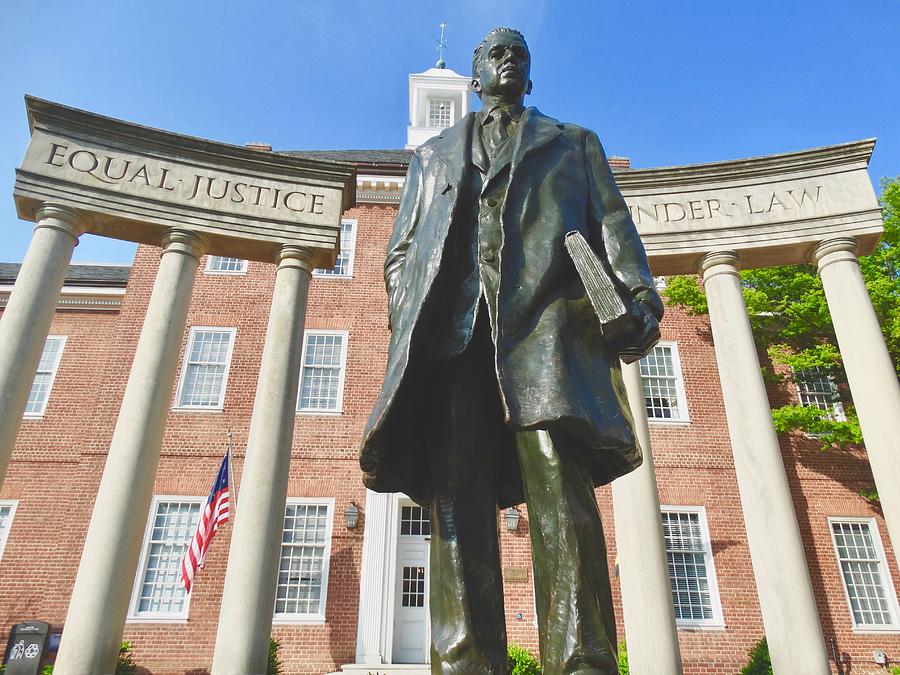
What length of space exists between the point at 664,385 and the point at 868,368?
8.93m

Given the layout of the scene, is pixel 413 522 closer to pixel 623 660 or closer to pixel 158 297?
pixel 623 660

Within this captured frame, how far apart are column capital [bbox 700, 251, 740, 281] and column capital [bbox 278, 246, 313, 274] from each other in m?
7.31

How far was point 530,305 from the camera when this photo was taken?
277 cm

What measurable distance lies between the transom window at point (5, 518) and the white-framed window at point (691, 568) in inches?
673

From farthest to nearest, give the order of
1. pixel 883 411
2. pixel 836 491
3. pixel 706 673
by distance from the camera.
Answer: pixel 836 491 → pixel 706 673 → pixel 883 411

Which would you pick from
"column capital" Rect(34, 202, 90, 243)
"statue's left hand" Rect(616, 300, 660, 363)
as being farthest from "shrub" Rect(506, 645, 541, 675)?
"statue's left hand" Rect(616, 300, 660, 363)

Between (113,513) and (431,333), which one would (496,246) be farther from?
(113,513)

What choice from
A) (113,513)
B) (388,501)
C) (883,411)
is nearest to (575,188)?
(113,513)

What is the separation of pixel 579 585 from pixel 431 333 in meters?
1.13

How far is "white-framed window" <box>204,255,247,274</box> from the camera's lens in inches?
824

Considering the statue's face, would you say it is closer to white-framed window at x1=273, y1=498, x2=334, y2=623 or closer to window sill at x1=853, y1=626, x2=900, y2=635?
white-framed window at x1=273, y1=498, x2=334, y2=623

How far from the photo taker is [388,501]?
17547 millimetres

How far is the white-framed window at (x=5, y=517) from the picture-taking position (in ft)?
59.2

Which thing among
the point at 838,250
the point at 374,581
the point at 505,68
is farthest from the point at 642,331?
the point at 374,581
